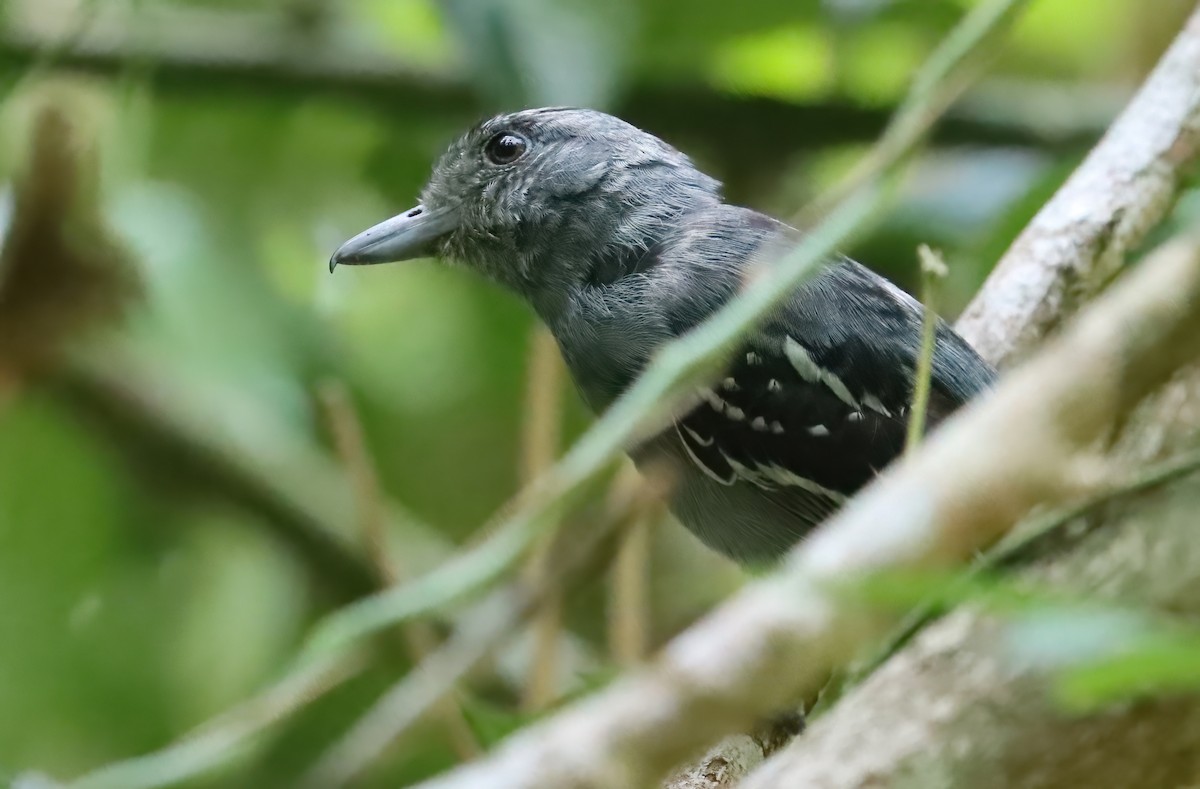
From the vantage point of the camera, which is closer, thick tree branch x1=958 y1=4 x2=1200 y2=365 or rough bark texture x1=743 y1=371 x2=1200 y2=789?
rough bark texture x1=743 y1=371 x2=1200 y2=789

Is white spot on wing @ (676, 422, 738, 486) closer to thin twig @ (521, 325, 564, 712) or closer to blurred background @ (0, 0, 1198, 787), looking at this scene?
thin twig @ (521, 325, 564, 712)

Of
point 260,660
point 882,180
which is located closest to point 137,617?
point 260,660

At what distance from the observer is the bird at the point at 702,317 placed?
8.82 ft

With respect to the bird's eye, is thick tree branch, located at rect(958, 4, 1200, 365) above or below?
below

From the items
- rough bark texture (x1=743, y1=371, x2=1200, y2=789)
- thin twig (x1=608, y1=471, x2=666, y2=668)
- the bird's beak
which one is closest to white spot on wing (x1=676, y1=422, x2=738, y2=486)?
thin twig (x1=608, y1=471, x2=666, y2=668)

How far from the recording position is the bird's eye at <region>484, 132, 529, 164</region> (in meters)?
3.33

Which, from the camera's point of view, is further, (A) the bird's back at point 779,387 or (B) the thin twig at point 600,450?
(A) the bird's back at point 779,387

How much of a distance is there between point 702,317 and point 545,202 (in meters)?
0.61

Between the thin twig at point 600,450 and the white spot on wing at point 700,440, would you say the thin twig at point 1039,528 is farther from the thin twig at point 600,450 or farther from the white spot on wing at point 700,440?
the white spot on wing at point 700,440

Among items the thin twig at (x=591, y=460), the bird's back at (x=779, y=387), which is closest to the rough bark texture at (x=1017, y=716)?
the thin twig at (x=591, y=460)

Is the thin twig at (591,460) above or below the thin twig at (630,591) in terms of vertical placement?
below

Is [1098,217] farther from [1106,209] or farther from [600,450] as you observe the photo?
[600,450]

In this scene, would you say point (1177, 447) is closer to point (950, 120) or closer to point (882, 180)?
point (882, 180)

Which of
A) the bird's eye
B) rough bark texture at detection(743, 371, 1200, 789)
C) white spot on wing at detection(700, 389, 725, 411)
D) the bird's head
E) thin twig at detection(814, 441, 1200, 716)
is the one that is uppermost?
the bird's eye
